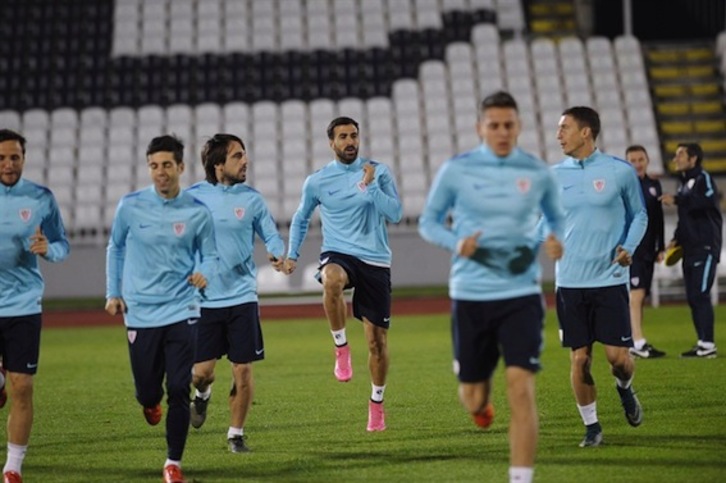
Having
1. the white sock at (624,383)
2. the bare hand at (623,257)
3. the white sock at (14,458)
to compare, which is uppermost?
the bare hand at (623,257)

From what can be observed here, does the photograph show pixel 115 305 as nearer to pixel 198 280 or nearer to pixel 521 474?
pixel 198 280

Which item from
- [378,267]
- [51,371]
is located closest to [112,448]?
[378,267]

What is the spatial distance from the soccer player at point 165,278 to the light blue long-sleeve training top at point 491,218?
66.5 inches

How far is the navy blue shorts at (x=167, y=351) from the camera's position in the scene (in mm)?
8508

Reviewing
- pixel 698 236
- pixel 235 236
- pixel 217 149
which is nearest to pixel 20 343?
pixel 235 236

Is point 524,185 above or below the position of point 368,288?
above

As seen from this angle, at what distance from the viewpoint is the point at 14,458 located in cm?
868

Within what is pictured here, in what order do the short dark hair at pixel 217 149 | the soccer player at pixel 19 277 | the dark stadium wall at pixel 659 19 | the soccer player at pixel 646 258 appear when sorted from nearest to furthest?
the soccer player at pixel 19 277 < the short dark hair at pixel 217 149 < the soccer player at pixel 646 258 < the dark stadium wall at pixel 659 19

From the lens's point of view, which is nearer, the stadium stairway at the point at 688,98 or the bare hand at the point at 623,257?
the bare hand at the point at 623,257

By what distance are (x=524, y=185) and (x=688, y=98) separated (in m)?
27.8

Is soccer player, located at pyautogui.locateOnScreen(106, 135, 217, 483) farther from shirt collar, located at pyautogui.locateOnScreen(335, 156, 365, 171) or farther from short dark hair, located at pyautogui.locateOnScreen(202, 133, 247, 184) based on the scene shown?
shirt collar, located at pyautogui.locateOnScreen(335, 156, 365, 171)

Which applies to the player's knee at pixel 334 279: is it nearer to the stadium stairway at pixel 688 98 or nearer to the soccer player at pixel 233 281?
the soccer player at pixel 233 281

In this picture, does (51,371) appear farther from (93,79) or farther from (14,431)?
(93,79)

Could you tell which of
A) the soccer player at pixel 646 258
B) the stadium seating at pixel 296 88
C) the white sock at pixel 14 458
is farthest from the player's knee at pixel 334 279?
the stadium seating at pixel 296 88
